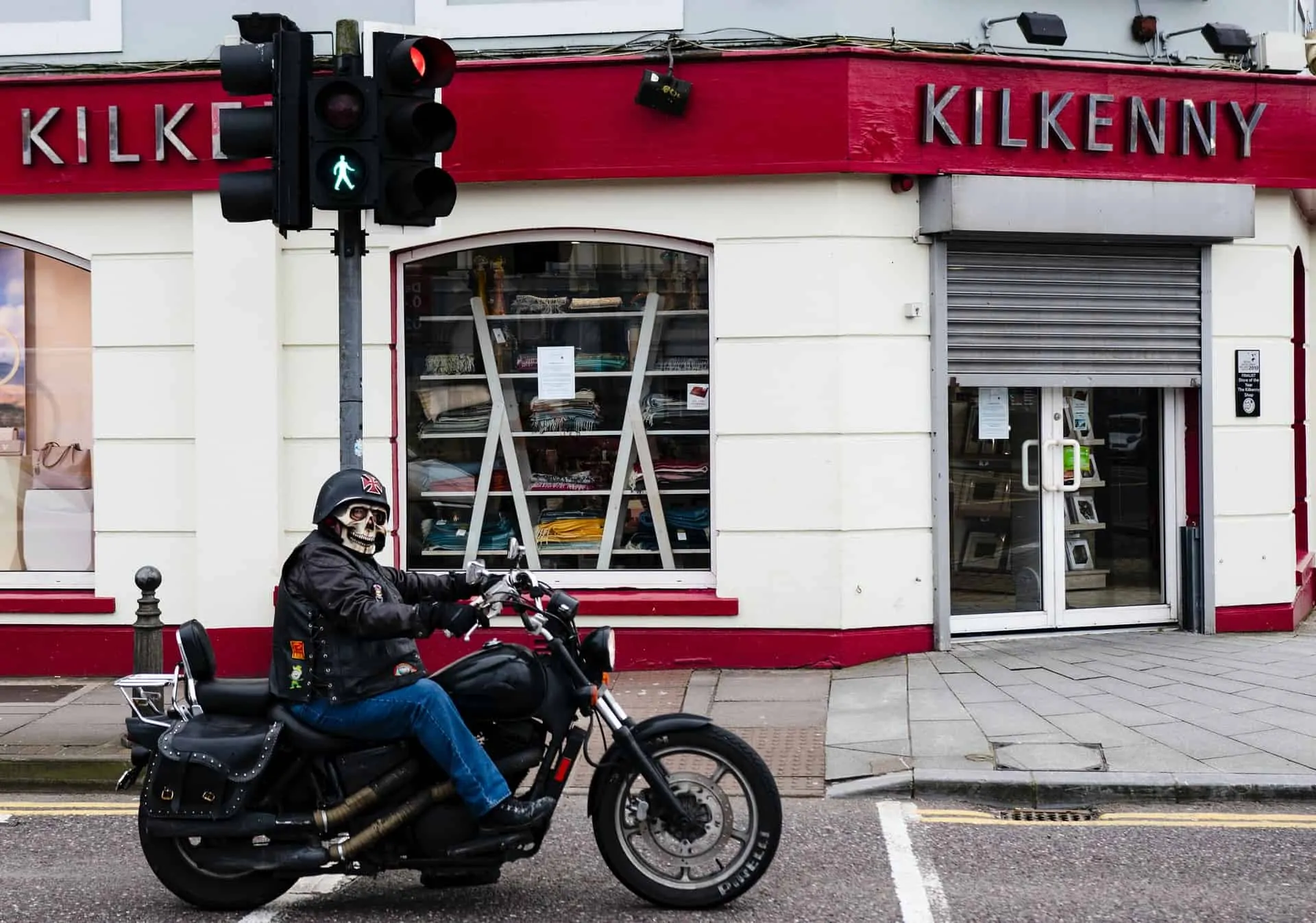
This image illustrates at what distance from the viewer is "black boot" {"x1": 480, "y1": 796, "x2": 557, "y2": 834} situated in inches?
202

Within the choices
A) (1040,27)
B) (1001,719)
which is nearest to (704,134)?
(1040,27)

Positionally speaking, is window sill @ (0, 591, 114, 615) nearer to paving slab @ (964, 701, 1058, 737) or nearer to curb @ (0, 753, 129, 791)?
curb @ (0, 753, 129, 791)

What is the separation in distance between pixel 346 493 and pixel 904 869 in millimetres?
2649

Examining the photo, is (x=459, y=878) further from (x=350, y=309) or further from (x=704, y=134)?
(x=704, y=134)

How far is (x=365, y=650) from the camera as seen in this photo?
524 cm

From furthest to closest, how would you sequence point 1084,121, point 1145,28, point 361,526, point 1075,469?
point 1075,469 < point 1145,28 < point 1084,121 < point 361,526

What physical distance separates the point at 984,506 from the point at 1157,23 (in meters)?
3.56

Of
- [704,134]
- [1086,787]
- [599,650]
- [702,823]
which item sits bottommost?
[1086,787]

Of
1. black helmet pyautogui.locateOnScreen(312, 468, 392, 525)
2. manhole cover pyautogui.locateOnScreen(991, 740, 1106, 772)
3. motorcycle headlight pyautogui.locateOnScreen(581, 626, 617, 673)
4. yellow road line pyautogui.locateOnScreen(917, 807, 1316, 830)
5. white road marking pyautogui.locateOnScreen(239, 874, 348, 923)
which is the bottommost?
white road marking pyautogui.locateOnScreen(239, 874, 348, 923)

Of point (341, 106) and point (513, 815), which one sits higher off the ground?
point (341, 106)

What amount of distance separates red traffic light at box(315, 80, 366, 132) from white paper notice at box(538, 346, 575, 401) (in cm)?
373

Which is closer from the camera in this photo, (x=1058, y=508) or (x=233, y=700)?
(x=233, y=700)

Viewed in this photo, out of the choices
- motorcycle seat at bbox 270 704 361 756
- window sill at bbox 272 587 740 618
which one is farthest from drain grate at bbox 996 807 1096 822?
window sill at bbox 272 587 740 618

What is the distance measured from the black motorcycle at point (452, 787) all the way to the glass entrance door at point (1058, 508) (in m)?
5.27
